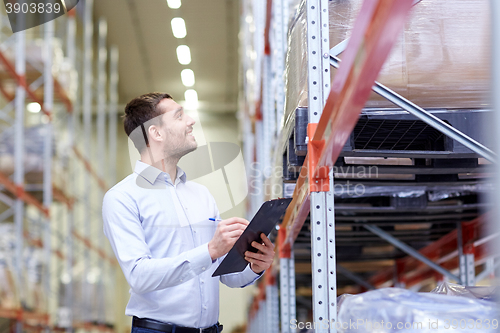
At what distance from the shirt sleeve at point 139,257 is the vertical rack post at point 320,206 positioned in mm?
499

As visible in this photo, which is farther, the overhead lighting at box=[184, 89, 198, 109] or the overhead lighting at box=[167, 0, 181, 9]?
the overhead lighting at box=[184, 89, 198, 109]

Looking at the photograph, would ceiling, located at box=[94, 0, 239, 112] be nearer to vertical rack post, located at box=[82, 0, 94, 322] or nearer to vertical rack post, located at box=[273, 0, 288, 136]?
vertical rack post, located at box=[82, 0, 94, 322]

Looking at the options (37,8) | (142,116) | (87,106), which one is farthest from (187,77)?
(142,116)

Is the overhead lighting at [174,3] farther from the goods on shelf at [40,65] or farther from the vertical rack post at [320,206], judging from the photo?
the vertical rack post at [320,206]

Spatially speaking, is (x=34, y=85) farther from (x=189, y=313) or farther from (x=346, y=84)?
(x=346, y=84)

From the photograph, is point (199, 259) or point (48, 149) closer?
point (199, 259)

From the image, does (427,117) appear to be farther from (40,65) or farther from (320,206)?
(40,65)

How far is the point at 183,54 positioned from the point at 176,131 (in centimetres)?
1317

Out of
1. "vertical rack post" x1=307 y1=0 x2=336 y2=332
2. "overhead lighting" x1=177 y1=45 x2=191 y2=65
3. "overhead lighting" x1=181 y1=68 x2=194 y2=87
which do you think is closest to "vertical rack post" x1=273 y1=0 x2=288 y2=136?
"vertical rack post" x1=307 y1=0 x2=336 y2=332

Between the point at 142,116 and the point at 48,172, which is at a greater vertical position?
the point at 48,172

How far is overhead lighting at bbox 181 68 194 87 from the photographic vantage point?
1667 centimetres

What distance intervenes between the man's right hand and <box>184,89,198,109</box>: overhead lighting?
15709 mm

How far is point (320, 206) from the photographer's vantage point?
2.26 meters

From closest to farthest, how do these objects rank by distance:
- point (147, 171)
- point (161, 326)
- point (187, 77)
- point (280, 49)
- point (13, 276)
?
1. point (161, 326)
2. point (147, 171)
3. point (280, 49)
4. point (13, 276)
5. point (187, 77)
